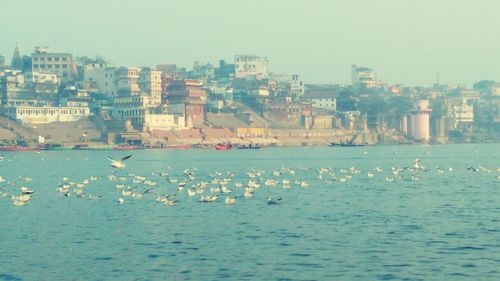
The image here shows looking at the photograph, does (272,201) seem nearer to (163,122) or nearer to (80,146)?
(80,146)

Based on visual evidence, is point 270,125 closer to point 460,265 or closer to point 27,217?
point 27,217

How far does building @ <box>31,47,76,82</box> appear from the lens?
194m

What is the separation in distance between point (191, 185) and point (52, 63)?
137883 mm

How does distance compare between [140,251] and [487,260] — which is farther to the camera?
[140,251]

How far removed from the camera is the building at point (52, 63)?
637ft

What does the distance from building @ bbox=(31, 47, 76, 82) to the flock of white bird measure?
113m

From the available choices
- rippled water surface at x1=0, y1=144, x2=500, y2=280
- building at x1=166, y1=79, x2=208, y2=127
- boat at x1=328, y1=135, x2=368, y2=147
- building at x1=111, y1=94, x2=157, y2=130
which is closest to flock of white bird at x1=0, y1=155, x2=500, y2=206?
rippled water surface at x1=0, y1=144, x2=500, y2=280

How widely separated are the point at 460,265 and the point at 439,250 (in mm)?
2787

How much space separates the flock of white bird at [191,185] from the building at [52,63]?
369 ft

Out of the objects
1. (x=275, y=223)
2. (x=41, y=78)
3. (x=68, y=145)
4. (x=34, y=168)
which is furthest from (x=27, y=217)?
(x=41, y=78)

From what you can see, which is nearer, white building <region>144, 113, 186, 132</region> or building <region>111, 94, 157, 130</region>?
white building <region>144, 113, 186, 132</region>

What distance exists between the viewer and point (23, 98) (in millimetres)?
170500

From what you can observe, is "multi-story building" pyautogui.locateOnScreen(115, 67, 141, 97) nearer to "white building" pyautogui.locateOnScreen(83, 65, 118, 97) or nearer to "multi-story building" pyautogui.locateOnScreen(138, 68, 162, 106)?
"multi-story building" pyautogui.locateOnScreen(138, 68, 162, 106)

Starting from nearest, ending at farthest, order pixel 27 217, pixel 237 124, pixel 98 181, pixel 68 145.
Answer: pixel 27 217 < pixel 98 181 < pixel 68 145 < pixel 237 124
